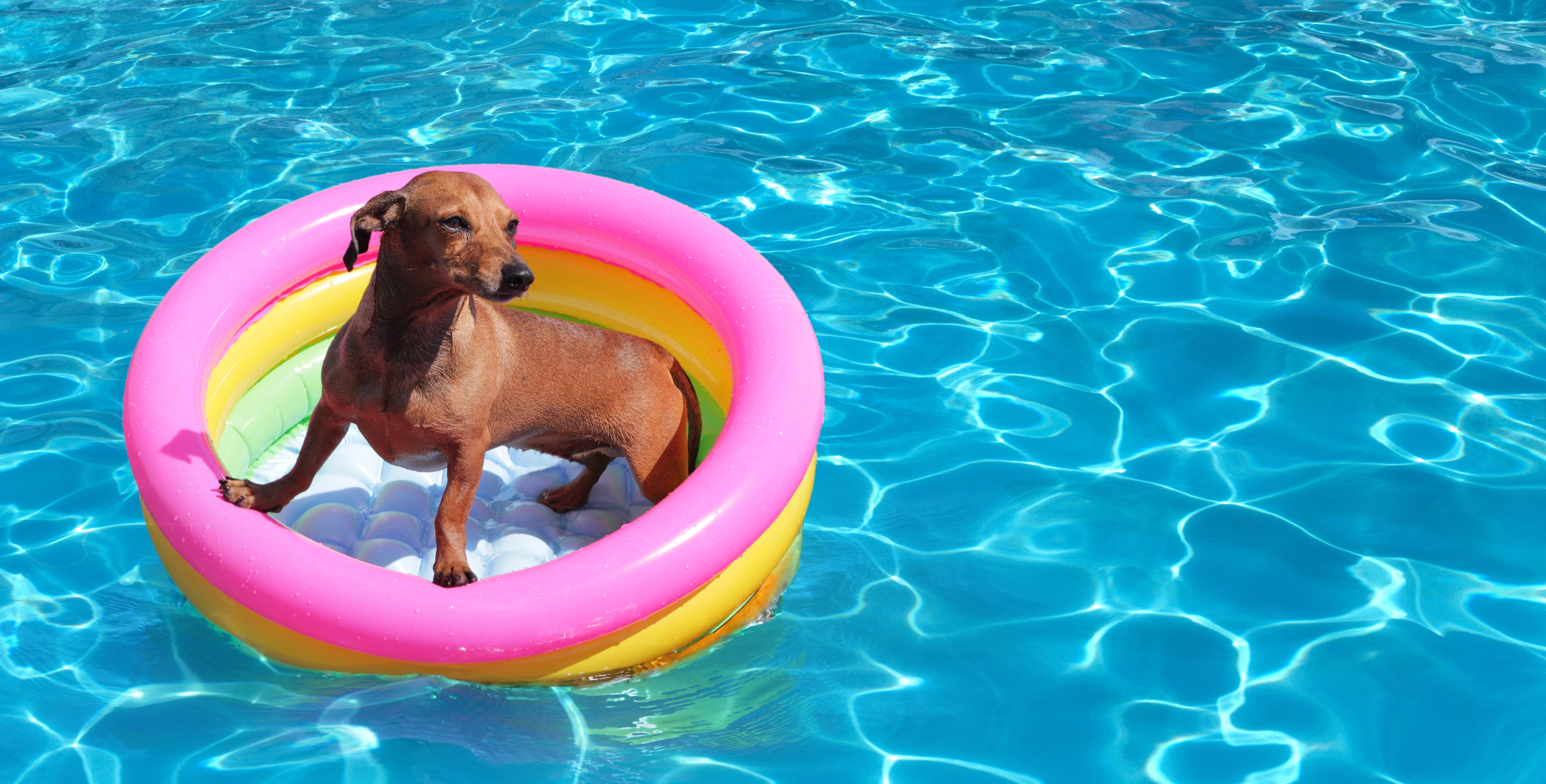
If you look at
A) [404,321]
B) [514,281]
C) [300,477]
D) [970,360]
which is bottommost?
[970,360]

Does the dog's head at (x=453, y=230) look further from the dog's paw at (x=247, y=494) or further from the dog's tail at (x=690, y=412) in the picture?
the dog's tail at (x=690, y=412)

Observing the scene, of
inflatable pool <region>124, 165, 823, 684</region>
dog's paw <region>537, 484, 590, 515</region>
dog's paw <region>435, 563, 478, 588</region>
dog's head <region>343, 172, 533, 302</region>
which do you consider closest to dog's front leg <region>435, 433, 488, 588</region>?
dog's paw <region>435, 563, 478, 588</region>

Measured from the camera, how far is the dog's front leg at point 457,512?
9.70ft

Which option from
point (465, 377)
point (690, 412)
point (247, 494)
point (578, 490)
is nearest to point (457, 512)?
point (465, 377)

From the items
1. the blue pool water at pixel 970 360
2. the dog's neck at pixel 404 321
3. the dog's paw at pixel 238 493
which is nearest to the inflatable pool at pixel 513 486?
the dog's paw at pixel 238 493

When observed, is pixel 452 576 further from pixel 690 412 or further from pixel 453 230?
pixel 690 412

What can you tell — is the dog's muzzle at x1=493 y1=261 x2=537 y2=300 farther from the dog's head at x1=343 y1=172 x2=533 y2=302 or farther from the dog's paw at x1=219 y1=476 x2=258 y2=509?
the dog's paw at x1=219 y1=476 x2=258 y2=509

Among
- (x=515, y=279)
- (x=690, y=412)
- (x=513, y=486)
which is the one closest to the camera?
(x=515, y=279)

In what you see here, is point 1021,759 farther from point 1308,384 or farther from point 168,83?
point 168,83

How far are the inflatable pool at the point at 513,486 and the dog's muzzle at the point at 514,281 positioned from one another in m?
0.66

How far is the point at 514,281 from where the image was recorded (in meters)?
2.53

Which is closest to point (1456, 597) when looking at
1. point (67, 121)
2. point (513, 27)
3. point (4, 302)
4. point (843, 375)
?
point (843, 375)

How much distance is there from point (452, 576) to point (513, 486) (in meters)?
1.04

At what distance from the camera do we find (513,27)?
7520 mm
